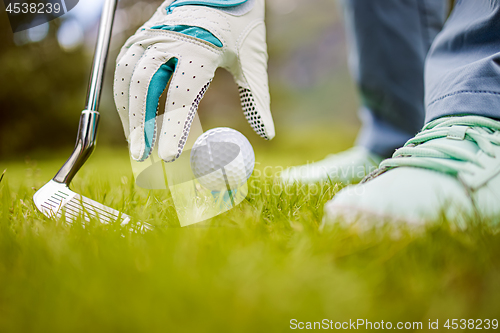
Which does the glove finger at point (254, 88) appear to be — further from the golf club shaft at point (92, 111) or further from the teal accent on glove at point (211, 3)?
the golf club shaft at point (92, 111)

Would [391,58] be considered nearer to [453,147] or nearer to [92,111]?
[453,147]

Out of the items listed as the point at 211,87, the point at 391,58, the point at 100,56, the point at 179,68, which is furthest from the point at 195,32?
the point at 211,87

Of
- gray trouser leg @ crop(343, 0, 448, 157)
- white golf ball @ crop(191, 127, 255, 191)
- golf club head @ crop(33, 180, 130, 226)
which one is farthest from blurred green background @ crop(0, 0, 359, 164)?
golf club head @ crop(33, 180, 130, 226)

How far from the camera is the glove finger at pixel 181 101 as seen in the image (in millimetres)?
989

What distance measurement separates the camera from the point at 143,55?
104 cm

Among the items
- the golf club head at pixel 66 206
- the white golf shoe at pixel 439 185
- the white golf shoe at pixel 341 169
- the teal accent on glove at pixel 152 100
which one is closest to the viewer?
the white golf shoe at pixel 439 185

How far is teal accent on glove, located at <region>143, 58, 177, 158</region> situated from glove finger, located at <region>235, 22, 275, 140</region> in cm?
26

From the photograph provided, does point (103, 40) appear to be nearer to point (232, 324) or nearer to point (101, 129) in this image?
point (232, 324)

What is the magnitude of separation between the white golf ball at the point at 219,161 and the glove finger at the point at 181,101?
0.20 metres

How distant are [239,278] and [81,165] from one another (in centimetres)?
88

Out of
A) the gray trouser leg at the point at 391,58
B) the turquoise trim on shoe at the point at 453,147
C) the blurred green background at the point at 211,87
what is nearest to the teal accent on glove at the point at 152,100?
the turquoise trim on shoe at the point at 453,147

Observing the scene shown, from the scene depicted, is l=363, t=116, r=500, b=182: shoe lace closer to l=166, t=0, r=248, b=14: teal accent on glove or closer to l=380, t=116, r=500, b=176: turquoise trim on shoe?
l=380, t=116, r=500, b=176: turquoise trim on shoe

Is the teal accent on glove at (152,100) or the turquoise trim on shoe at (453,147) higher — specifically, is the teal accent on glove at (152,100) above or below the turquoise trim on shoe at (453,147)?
above

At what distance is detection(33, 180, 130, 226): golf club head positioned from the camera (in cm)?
93
